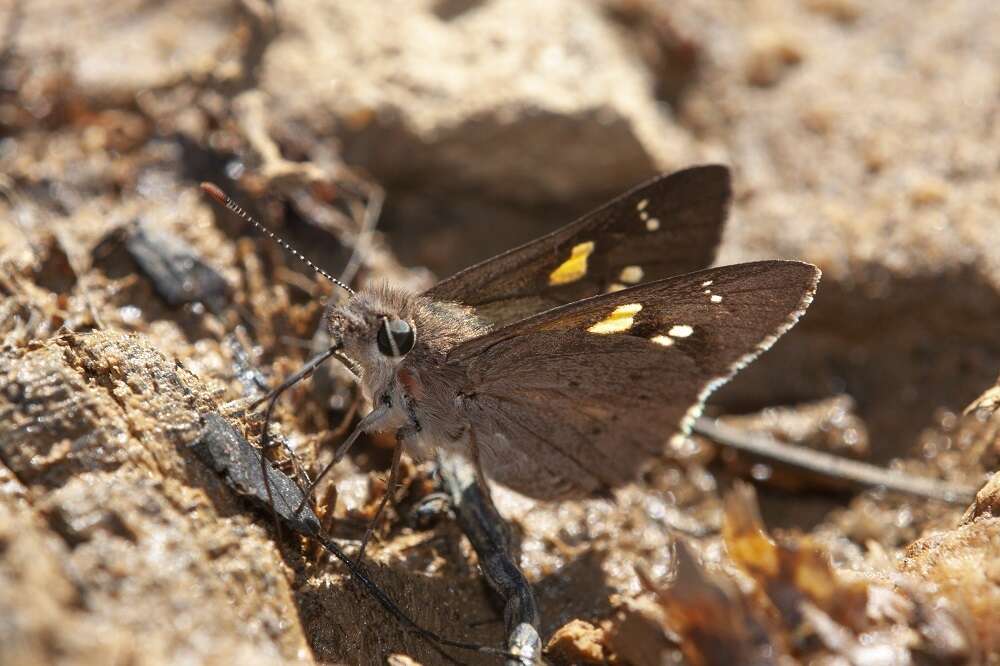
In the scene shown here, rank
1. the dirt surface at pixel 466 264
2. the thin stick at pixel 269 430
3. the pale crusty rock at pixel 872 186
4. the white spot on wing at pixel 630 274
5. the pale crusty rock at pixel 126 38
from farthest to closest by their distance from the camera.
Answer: the pale crusty rock at pixel 126 38 < the pale crusty rock at pixel 872 186 < the white spot on wing at pixel 630 274 < the thin stick at pixel 269 430 < the dirt surface at pixel 466 264

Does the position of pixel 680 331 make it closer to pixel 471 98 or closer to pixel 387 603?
pixel 387 603

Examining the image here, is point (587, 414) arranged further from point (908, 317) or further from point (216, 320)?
point (908, 317)

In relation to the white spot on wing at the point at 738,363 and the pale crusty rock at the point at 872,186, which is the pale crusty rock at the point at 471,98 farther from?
the white spot on wing at the point at 738,363

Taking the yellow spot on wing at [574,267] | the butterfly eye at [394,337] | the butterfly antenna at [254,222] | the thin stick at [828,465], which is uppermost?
the butterfly antenna at [254,222]

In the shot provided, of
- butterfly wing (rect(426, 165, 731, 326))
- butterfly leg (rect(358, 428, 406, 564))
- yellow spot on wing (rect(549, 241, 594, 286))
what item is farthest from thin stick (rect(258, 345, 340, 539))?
yellow spot on wing (rect(549, 241, 594, 286))

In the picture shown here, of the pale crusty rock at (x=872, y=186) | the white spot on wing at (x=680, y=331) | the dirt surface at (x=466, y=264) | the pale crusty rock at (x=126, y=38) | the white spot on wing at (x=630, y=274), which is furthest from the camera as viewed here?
the pale crusty rock at (x=126, y=38)

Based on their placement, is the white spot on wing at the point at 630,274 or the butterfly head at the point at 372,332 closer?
the butterfly head at the point at 372,332

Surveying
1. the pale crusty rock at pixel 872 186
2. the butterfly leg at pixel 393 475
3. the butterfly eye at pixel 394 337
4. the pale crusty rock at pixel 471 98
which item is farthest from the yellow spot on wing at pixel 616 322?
the pale crusty rock at pixel 471 98
